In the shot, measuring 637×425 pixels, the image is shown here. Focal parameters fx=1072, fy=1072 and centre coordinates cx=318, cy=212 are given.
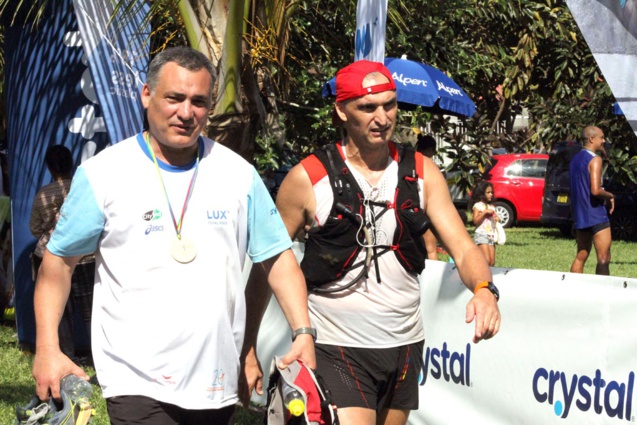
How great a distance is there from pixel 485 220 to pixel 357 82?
993cm

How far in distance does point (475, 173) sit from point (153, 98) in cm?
1206

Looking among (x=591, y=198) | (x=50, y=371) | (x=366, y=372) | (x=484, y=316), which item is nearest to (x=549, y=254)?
(x=591, y=198)

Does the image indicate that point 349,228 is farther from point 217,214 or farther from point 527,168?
point 527,168

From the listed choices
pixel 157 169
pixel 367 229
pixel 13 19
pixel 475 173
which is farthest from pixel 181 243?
pixel 475 173

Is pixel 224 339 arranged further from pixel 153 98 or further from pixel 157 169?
pixel 153 98

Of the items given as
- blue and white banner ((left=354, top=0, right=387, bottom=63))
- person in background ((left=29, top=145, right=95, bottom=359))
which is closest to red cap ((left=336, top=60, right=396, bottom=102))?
blue and white banner ((left=354, top=0, right=387, bottom=63))

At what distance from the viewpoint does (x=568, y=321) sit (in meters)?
5.36

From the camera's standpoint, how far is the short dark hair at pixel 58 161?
8.74 m

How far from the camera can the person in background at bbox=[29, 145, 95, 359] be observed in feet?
28.1

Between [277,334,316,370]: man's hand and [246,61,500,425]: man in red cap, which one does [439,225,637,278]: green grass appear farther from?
[277,334,316,370]: man's hand

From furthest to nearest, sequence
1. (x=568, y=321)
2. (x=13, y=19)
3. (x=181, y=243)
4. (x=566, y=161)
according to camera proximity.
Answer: (x=566, y=161) < (x=13, y=19) < (x=568, y=321) < (x=181, y=243)

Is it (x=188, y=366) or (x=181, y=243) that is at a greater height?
(x=181, y=243)

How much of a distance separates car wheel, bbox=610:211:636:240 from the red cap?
745 inches

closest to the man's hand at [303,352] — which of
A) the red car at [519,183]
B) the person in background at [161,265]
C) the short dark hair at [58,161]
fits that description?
the person in background at [161,265]
